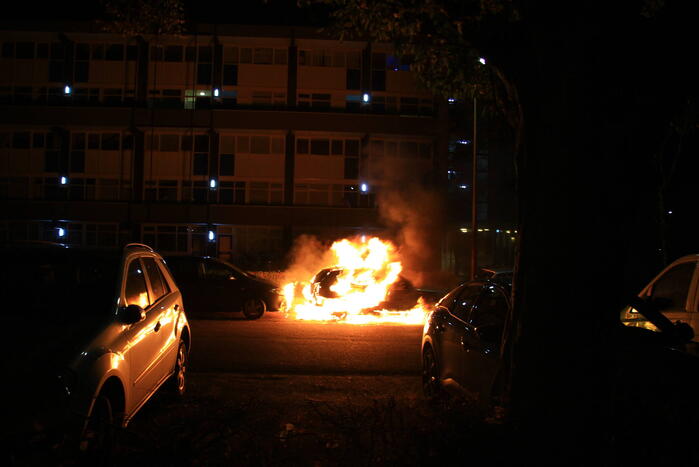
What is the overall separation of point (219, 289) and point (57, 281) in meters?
9.80

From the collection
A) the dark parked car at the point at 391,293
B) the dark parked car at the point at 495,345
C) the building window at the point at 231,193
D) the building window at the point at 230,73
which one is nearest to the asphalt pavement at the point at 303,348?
the dark parked car at the point at 391,293

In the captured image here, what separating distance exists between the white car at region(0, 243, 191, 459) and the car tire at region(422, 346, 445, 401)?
2713 mm

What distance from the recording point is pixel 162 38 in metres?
8.47

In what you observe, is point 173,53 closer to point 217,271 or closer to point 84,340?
point 217,271

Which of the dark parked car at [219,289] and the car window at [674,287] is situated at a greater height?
the car window at [674,287]

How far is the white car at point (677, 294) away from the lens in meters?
6.18

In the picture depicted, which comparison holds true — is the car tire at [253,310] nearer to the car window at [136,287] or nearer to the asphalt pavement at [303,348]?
the asphalt pavement at [303,348]

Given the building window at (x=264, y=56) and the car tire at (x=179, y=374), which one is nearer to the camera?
the car tire at (x=179, y=374)

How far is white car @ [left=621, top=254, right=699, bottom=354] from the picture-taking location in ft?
20.3

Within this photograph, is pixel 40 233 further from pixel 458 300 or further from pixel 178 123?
pixel 458 300

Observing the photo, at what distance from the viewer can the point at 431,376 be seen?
6.84 metres

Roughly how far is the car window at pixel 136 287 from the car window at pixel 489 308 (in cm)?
314

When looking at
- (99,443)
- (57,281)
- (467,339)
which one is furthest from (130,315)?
(467,339)

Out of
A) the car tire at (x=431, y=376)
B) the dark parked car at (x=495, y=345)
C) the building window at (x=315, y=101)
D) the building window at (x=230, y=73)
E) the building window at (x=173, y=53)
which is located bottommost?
the car tire at (x=431, y=376)
